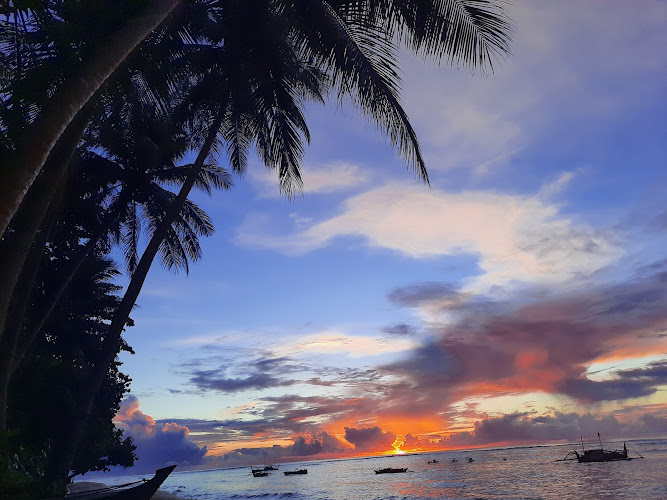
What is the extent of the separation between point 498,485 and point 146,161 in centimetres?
5072

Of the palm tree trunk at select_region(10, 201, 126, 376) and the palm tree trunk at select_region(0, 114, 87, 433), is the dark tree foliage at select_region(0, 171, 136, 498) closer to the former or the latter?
the palm tree trunk at select_region(10, 201, 126, 376)

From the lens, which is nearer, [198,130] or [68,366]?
[198,130]

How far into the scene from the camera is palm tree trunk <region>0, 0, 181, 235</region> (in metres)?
4.59

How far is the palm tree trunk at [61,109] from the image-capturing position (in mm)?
4594

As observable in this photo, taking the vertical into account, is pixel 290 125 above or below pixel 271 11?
below

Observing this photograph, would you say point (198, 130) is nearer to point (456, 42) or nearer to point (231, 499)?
point (456, 42)

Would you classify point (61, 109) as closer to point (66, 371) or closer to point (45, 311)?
point (45, 311)

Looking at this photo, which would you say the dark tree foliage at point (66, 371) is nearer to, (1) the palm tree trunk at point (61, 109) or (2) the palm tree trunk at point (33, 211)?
(2) the palm tree trunk at point (33, 211)

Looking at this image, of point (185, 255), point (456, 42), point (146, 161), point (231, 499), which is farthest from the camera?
point (231, 499)

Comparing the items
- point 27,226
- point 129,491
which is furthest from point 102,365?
point 27,226

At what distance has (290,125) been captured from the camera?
1272 centimetres

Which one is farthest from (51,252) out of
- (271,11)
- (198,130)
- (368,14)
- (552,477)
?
(552,477)

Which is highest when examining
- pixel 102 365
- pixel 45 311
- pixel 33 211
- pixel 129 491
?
pixel 33 211

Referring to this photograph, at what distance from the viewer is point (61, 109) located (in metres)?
5.10
